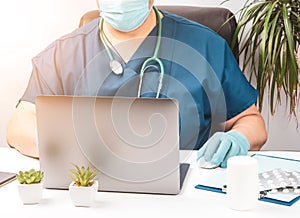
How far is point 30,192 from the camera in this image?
1.00 metres

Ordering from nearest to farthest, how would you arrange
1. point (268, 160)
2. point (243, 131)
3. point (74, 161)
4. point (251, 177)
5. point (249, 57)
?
point (251, 177), point (74, 161), point (268, 160), point (243, 131), point (249, 57)

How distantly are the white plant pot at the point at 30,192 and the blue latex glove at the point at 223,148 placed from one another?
0.43 m

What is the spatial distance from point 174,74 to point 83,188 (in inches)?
26.2

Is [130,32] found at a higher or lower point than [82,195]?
higher

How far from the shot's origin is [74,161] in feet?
3.50

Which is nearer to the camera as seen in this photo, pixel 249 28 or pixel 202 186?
pixel 202 186

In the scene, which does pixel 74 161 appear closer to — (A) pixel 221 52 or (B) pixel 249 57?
(A) pixel 221 52

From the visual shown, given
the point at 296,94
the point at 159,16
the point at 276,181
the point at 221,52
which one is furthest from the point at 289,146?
the point at 276,181

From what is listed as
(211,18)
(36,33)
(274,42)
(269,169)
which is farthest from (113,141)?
(36,33)

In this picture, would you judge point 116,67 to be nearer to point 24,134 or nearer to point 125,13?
point 125,13

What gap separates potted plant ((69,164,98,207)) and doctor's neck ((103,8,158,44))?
0.69m

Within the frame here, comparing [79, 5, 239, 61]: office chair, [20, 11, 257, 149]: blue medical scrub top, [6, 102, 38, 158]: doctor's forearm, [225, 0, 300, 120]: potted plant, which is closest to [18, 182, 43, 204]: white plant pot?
[6, 102, 38, 158]: doctor's forearm

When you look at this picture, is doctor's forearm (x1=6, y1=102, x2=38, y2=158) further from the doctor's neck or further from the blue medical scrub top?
the doctor's neck

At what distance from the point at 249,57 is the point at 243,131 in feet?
2.65
